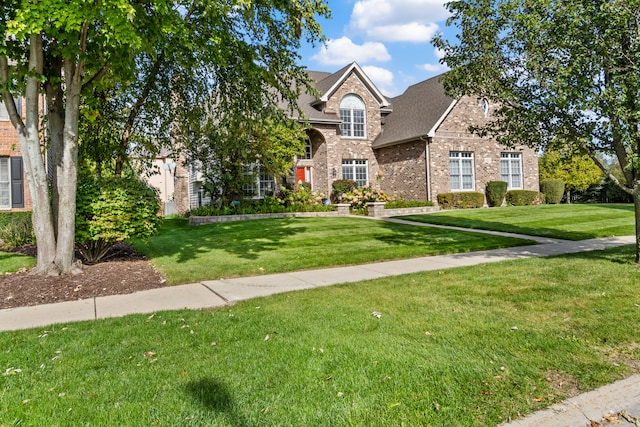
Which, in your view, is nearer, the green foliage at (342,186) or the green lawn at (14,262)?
the green lawn at (14,262)

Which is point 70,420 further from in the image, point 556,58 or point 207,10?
point 556,58

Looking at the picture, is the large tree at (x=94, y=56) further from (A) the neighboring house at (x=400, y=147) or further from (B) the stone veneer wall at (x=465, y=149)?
(B) the stone veneer wall at (x=465, y=149)

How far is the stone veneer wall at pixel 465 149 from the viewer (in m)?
21.5

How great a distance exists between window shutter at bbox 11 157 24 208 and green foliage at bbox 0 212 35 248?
7.68 ft

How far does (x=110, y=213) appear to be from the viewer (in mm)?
8180

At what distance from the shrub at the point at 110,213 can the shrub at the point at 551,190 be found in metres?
24.3

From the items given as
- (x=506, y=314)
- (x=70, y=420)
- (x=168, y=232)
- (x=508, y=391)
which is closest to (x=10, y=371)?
(x=70, y=420)

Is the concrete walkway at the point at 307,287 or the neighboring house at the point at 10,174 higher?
the neighboring house at the point at 10,174

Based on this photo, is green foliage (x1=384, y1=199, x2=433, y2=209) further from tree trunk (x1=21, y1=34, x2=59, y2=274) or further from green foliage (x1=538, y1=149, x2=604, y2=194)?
tree trunk (x1=21, y1=34, x2=59, y2=274)

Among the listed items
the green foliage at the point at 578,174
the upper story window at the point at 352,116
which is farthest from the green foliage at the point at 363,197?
the green foliage at the point at 578,174

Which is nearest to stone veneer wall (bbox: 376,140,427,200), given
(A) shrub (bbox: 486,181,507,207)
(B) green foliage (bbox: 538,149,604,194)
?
(A) shrub (bbox: 486,181,507,207)

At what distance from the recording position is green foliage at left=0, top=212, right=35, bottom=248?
37.7ft

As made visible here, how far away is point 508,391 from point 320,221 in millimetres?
12834

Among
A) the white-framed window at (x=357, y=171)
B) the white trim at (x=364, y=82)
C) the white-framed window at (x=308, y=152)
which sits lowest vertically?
the white-framed window at (x=357, y=171)
